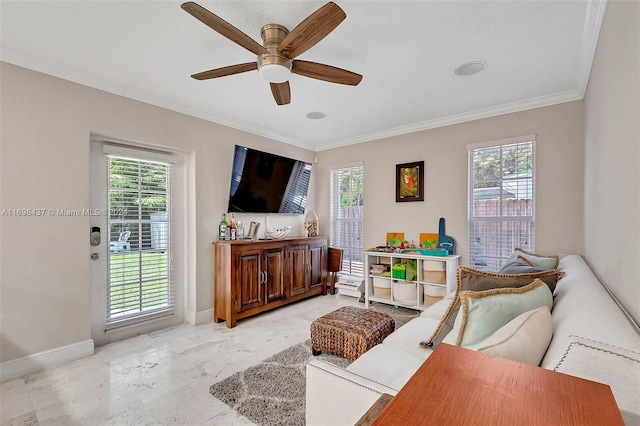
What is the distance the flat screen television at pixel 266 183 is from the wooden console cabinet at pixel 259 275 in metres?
0.62

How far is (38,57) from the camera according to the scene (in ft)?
7.57

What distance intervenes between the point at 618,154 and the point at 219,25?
2118 millimetres

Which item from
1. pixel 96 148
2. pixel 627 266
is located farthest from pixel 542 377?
pixel 96 148

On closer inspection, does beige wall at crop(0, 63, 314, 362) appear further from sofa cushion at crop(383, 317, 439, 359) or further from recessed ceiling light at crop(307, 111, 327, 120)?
sofa cushion at crop(383, 317, 439, 359)

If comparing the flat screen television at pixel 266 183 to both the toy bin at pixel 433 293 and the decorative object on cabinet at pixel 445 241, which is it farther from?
the toy bin at pixel 433 293

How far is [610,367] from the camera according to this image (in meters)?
0.79

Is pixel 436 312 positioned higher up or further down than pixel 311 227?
further down

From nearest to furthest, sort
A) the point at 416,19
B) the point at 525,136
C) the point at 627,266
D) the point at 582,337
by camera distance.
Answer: the point at 582,337 < the point at 627,266 < the point at 416,19 < the point at 525,136

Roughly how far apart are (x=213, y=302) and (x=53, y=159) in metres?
2.10

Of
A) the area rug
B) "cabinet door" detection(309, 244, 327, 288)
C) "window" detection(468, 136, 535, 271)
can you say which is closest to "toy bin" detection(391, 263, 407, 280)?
"window" detection(468, 136, 535, 271)

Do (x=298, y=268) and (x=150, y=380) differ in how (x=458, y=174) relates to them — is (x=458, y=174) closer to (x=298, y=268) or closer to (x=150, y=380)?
(x=298, y=268)

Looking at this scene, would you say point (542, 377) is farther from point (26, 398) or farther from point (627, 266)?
point (26, 398)

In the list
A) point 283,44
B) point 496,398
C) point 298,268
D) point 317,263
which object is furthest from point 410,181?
point 496,398

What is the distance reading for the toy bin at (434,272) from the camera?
11.2 feet
